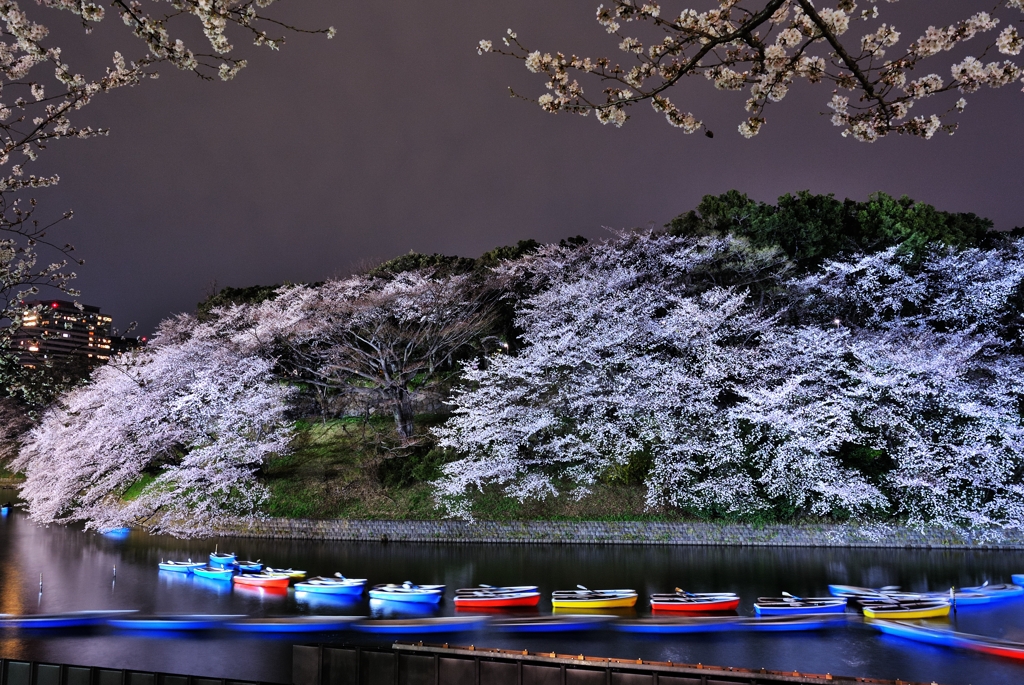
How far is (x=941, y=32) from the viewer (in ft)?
16.2

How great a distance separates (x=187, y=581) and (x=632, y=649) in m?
12.5

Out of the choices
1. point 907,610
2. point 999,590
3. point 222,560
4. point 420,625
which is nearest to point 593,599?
point 420,625

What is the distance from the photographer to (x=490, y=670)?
5066 millimetres

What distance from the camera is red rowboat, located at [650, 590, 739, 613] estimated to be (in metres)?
12.2

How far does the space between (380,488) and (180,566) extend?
7325 mm

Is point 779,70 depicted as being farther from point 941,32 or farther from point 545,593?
point 545,593

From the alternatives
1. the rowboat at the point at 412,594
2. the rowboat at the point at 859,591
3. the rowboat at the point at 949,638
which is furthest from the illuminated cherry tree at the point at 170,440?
the rowboat at the point at 949,638

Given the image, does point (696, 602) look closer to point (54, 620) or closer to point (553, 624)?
point (553, 624)

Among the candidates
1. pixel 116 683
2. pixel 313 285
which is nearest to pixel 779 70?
pixel 116 683

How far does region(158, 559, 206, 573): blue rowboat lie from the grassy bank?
5.01m

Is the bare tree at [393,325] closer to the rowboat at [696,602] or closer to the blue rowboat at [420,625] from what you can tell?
the blue rowboat at [420,625]

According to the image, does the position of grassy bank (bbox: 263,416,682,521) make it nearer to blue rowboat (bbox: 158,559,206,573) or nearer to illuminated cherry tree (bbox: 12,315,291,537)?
illuminated cherry tree (bbox: 12,315,291,537)

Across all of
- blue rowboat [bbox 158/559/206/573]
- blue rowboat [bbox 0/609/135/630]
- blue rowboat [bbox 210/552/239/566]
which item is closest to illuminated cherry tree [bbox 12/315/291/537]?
blue rowboat [bbox 158/559/206/573]

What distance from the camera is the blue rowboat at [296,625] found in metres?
11.9
